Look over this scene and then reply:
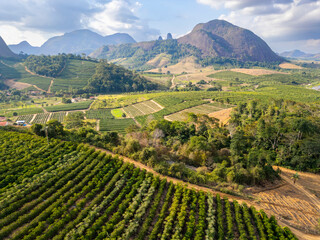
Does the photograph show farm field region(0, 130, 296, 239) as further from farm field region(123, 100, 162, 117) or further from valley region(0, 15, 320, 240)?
farm field region(123, 100, 162, 117)

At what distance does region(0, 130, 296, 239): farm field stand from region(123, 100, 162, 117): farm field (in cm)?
5998

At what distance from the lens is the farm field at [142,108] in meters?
91.9

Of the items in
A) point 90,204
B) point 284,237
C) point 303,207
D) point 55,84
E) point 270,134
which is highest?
point 55,84

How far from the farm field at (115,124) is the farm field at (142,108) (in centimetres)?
991

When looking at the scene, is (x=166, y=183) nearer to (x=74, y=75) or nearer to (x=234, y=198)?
(x=234, y=198)

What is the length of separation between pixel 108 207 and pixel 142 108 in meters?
77.6

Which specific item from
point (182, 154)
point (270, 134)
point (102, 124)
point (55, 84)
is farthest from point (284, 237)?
point (55, 84)

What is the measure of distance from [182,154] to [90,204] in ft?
67.2

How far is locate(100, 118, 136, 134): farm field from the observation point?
7138cm

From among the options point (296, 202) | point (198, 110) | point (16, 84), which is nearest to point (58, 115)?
point (198, 110)

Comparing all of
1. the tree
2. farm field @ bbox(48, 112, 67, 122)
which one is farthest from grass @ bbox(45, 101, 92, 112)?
the tree

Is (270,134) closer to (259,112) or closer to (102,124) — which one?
(259,112)

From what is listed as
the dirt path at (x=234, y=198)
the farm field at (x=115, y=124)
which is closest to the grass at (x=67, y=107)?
the farm field at (x=115, y=124)

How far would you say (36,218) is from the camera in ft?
69.4
